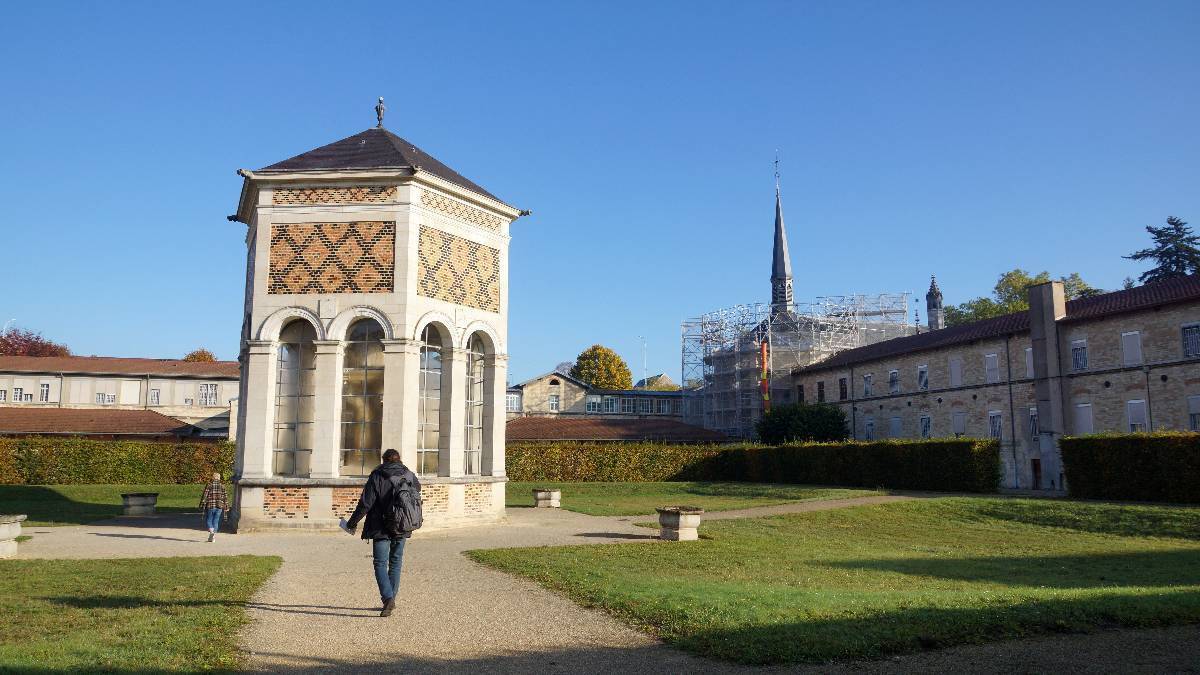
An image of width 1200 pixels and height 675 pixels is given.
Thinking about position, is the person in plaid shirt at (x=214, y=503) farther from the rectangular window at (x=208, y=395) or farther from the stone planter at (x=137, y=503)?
the rectangular window at (x=208, y=395)

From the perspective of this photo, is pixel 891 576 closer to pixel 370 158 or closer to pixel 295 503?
pixel 295 503

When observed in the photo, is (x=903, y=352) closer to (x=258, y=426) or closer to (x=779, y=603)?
(x=258, y=426)

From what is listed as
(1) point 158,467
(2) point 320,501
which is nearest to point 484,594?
(2) point 320,501

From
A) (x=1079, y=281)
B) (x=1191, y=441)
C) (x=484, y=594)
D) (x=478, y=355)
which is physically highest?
(x=1079, y=281)

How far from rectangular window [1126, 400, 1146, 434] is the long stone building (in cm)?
4

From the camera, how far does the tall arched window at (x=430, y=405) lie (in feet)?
63.7

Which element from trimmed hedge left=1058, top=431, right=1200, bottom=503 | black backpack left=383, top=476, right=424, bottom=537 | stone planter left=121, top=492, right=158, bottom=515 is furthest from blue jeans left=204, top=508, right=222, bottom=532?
trimmed hedge left=1058, top=431, right=1200, bottom=503

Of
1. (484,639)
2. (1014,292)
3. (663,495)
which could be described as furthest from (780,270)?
(484,639)

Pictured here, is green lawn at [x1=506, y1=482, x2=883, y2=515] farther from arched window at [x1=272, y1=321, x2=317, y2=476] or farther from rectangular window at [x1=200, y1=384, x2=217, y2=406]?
rectangular window at [x1=200, y1=384, x2=217, y2=406]

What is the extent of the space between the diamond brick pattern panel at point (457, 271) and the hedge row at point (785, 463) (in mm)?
19447

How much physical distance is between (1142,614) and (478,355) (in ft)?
49.5

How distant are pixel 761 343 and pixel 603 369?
104ft

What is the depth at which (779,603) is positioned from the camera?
862 cm

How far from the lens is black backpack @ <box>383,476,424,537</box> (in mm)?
8875
